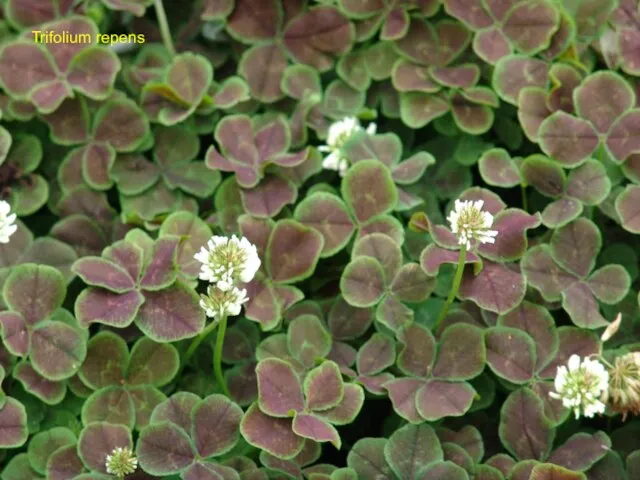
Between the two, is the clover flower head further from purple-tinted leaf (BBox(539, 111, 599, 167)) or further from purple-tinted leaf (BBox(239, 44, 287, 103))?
purple-tinted leaf (BBox(239, 44, 287, 103))

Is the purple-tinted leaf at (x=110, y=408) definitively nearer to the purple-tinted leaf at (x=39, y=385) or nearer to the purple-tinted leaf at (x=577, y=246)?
the purple-tinted leaf at (x=39, y=385)

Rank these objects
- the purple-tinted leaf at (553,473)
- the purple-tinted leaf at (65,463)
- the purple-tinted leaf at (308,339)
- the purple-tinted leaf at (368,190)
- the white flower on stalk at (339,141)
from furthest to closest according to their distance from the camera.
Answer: the white flower on stalk at (339,141) → the purple-tinted leaf at (368,190) → the purple-tinted leaf at (308,339) → the purple-tinted leaf at (65,463) → the purple-tinted leaf at (553,473)

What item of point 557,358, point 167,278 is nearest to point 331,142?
point 167,278

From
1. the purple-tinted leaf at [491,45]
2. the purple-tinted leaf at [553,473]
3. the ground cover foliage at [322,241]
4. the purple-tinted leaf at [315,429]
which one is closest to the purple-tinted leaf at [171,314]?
the ground cover foliage at [322,241]

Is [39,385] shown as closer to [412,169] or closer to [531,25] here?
[412,169]

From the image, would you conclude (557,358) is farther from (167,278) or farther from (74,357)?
(74,357)

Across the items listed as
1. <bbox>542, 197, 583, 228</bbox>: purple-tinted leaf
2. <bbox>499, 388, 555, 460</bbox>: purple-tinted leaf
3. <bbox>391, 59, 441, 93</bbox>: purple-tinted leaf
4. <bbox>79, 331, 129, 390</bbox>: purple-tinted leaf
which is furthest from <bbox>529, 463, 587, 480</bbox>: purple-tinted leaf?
<bbox>391, 59, 441, 93</bbox>: purple-tinted leaf

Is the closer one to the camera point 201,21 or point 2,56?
point 2,56
